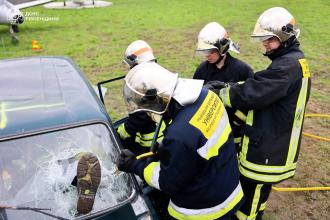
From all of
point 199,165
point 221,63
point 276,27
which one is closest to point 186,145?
point 199,165

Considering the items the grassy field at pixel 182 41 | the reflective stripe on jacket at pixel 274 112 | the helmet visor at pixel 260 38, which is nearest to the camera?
the reflective stripe on jacket at pixel 274 112

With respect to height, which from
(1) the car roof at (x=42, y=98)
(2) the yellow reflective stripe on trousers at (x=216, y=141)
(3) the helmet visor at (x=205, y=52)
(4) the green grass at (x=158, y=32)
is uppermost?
(3) the helmet visor at (x=205, y=52)

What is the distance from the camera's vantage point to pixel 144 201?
2.28 meters

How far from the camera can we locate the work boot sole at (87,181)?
211 centimetres

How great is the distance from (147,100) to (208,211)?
2.76 ft

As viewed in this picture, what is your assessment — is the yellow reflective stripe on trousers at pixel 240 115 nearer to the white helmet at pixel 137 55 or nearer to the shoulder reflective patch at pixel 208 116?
the shoulder reflective patch at pixel 208 116

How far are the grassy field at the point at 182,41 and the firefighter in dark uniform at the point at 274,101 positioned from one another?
1206 millimetres

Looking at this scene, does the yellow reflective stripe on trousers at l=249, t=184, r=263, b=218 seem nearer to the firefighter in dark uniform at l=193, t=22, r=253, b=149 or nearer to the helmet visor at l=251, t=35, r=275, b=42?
the firefighter in dark uniform at l=193, t=22, r=253, b=149

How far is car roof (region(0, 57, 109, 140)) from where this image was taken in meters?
2.31

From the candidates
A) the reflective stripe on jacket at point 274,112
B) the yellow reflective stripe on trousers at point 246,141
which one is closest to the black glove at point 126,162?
the reflective stripe on jacket at point 274,112

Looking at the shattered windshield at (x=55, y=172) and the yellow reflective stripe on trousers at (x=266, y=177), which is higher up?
the shattered windshield at (x=55, y=172)

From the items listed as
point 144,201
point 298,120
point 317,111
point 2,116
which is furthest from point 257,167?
point 317,111

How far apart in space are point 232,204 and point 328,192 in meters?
2.27

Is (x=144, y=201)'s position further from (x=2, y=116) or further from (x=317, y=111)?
(x=317, y=111)
